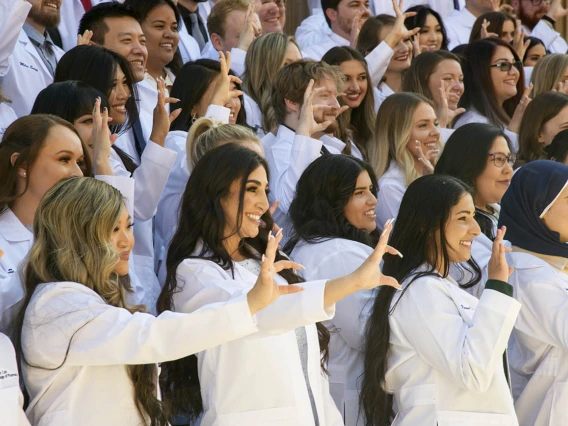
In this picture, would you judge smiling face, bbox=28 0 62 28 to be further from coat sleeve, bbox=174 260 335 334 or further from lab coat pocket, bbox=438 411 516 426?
lab coat pocket, bbox=438 411 516 426

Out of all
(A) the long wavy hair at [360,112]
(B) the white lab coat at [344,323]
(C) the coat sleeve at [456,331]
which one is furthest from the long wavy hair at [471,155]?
(C) the coat sleeve at [456,331]

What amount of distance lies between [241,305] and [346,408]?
1.22 metres

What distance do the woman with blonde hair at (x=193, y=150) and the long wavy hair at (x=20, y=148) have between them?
0.59m

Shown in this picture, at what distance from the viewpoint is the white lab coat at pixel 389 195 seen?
15.3 ft

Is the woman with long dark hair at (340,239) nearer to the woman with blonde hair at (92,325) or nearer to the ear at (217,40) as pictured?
the woman with blonde hair at (92,325)

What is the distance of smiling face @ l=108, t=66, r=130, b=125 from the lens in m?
4.30

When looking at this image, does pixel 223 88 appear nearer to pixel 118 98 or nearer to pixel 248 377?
pixel 118 98

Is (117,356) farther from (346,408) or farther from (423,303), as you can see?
(346,408)

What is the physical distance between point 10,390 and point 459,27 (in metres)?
6.46

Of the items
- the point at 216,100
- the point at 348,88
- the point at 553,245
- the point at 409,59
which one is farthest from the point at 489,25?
the point at 553,245

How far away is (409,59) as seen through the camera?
6.68m

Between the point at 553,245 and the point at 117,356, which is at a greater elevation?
the point at 117,356

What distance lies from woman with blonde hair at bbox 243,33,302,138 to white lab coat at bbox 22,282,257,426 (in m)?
2.79

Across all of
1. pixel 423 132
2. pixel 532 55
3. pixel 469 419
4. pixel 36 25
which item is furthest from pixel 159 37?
pixel 532 55
